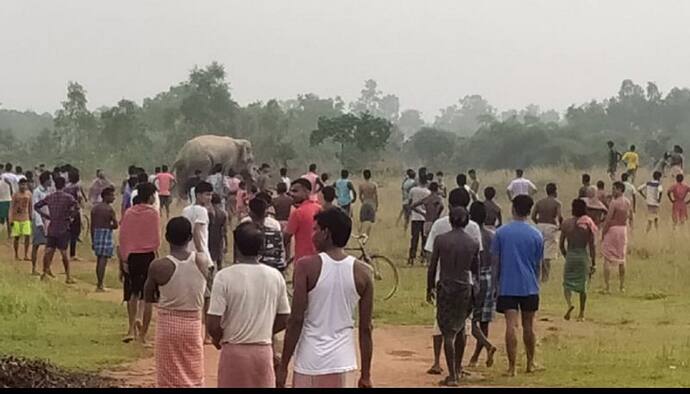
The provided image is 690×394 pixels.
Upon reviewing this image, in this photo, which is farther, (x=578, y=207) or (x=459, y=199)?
(x=578, y=207)

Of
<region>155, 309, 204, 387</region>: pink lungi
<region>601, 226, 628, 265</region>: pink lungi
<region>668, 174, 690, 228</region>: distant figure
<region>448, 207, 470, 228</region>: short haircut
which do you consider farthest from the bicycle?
<region>668, 174, 690, 228</region>: distant figure

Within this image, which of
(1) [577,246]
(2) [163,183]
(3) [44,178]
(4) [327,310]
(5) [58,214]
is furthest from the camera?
(2) [163,183]

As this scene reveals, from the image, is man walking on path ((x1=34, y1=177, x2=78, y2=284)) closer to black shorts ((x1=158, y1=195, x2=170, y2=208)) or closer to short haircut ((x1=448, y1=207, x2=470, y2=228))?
short haircut ((x1=448, y1=207, x2=470, y2=228))

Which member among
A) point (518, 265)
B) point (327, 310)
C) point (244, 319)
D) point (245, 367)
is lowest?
point (245, 367)

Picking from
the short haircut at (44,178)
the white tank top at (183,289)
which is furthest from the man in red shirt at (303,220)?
the short haircut at (44,178)

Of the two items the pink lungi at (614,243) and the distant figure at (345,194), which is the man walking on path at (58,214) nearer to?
the distant figure at (345,194)

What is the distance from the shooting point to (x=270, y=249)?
9891mm

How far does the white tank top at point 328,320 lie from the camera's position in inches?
246

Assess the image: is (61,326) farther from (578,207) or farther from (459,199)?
(578,207)

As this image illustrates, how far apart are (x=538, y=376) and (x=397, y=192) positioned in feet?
87.6

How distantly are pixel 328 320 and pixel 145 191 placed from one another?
204 inches

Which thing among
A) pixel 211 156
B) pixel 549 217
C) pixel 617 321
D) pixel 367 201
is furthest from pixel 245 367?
pixel 211 156

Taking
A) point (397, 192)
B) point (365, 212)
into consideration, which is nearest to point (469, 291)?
point (365, 212)

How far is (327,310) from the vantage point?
6254 mm
